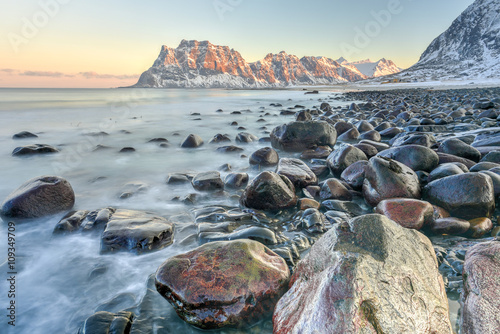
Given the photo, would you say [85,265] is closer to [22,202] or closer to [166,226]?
[166,226]

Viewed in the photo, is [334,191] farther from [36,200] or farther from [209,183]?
[36,200]

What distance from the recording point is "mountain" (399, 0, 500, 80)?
244ft

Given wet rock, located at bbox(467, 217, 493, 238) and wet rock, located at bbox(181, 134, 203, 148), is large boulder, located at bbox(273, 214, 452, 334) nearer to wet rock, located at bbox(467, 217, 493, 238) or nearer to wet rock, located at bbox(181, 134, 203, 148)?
wet rock, located at bbox(467, 217, 493, 238)

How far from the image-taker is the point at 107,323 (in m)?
1.63

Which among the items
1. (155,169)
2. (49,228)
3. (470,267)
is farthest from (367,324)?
(155,169)

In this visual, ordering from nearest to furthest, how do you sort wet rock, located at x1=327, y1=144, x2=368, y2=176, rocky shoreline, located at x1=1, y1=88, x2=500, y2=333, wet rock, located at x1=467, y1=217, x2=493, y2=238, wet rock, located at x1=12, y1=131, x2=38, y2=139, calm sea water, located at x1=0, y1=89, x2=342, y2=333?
rocky shoreline, located at x1=1, y1=88, x2=500, y2=333
calm sea water, located at x1=0, y1=89, x2=342, y2=333
wet rock, located at x1=467, y1=217, x2=493, y2=238
wet rock, located at x1=327, y1=144, x2=368, y2=176
wet rock, located at x1=12, y1=131, x2=38, y2=139

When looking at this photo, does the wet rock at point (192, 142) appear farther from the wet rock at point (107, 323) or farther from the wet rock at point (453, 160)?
the wet rock at point (107, 323)

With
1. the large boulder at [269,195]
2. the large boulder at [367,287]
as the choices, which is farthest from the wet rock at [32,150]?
the large boulder at [367,287]

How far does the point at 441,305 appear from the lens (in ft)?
4.57

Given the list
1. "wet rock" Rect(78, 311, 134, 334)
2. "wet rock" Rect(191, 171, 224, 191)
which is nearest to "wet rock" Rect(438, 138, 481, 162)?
"wet rock" Rect(191, 171, 224, 191)

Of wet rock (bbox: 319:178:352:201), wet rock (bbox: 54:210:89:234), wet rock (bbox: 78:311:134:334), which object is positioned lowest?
wet rock (bbox: 54:210:89:234)

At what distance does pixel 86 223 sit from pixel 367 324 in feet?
9.44

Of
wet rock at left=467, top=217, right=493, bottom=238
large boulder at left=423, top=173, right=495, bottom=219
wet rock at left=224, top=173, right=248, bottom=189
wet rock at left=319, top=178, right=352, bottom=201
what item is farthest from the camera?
wet rock at left=224, top=173, right=248, bottom=189

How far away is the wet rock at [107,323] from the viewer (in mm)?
1586
